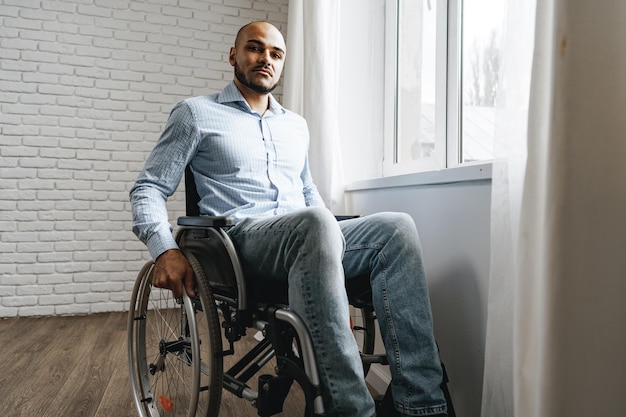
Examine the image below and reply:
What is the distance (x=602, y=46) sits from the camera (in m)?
0.77

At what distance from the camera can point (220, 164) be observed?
1529 millimetres

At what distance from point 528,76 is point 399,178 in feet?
2.64

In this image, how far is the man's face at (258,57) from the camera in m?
1.71

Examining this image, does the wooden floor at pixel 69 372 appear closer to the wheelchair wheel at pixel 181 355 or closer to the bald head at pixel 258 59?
the wheelchair wheel at pixel 181 355

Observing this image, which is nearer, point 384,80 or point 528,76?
point 528,76

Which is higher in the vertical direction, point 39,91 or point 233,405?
point 39,91

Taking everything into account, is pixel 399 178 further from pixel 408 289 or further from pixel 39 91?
pixel 39 91

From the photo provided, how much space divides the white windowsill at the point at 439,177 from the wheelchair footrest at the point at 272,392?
0.70m

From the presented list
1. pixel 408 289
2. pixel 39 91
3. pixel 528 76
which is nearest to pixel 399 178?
pixel 408 289

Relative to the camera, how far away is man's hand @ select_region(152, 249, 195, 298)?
4.17 ft

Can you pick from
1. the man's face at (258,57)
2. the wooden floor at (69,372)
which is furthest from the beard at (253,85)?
the wooden floor at (69,372)

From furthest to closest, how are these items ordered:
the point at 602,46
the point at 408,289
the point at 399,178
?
Result: the point at 399,178, the point at 408,289, the point at 602,46

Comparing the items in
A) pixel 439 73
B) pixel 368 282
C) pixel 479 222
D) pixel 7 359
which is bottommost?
→ pixel 7 359

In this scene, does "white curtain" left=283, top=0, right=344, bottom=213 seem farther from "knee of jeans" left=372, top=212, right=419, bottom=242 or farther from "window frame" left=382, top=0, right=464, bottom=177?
"knee of jeans" left=372, top=212, right=419, bottom=242
